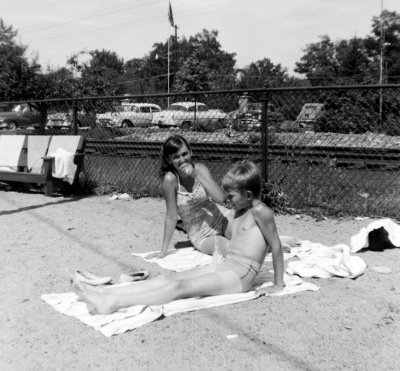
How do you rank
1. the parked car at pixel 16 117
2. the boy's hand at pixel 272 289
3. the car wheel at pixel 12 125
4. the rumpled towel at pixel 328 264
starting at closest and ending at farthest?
the boy's hand at pixel 272 289 < the rumpled towel at pixel 328 264 < the parked car at pixel 16 117 < the car wheel at pixel 12 125

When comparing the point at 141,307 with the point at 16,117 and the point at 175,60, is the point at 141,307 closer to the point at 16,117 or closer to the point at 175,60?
the point at 16,117

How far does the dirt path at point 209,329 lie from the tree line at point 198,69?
1918cm

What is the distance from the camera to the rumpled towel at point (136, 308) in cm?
324

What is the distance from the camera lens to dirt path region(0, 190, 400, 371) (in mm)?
2824

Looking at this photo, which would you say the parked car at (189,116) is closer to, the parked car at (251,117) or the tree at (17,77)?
the parked car at (251,117)

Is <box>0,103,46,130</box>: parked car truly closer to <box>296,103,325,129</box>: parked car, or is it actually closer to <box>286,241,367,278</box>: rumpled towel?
<box>296,103,325,129</box>: parked car

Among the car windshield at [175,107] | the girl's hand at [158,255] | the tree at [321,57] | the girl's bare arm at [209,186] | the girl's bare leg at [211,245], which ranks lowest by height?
the girl's hand at [158,255]

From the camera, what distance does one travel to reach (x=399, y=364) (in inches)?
108

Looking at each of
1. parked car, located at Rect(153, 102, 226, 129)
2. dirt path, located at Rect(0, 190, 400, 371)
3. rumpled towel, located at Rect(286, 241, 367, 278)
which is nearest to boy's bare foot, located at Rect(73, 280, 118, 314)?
dirt path, located at Rect(0, 190, 400, 371)

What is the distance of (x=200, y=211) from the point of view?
15.6 feet

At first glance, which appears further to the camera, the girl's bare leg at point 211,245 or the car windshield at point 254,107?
the car windshield at point 254,107

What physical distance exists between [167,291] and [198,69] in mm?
37764

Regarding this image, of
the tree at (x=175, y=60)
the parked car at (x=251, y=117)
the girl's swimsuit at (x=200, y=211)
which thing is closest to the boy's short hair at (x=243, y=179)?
the girl's swimsuit at (x=200, y=211)

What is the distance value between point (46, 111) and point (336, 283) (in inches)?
317
